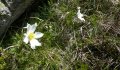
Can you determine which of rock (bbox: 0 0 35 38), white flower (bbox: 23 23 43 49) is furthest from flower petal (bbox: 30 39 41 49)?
rock (bbox: 0 0 35 38)

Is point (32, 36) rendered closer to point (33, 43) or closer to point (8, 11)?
point (33, 43)

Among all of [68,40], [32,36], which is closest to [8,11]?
[32,36]

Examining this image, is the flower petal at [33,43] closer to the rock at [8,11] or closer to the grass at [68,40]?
the grass at [68,40]

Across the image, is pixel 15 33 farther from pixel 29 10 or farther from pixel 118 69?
pixel 118 69

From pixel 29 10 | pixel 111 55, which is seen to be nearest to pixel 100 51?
pixel 111 55

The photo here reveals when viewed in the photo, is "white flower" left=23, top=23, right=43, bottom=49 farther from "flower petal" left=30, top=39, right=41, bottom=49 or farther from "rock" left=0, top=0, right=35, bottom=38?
"rock" left=0, top=0, right=35, bottom=38

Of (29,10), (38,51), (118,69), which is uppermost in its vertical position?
(29,10)

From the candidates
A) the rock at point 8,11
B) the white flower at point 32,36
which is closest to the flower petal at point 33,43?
the white flower at point 32,36

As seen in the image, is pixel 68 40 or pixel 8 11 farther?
pixel 68 40
